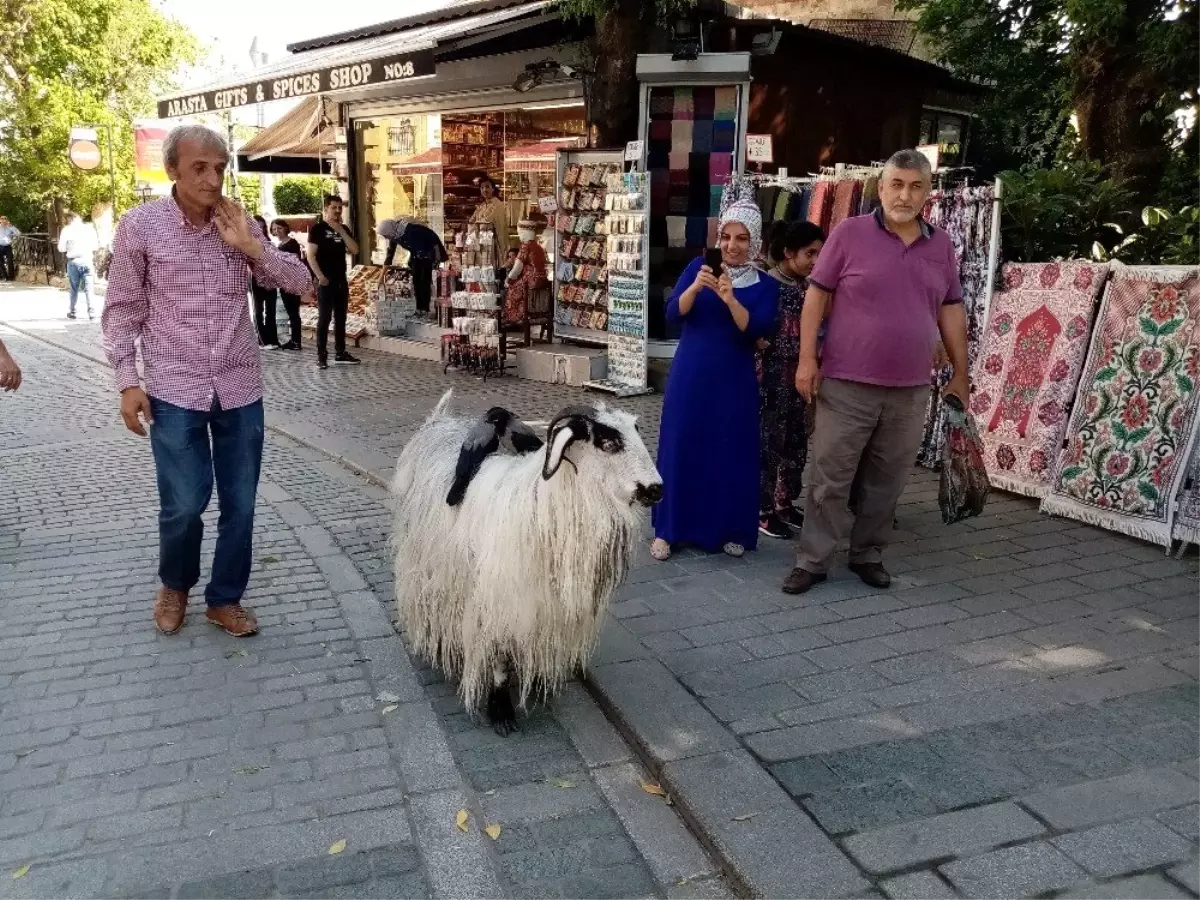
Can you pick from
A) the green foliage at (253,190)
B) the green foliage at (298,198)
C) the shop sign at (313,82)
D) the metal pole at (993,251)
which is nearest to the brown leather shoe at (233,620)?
the metal pole at (993,251)

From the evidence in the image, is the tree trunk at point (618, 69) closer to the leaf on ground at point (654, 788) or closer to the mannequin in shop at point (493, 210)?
the mannequin in shop at point (493, 210)

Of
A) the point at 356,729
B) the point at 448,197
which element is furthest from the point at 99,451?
the point at 448,197

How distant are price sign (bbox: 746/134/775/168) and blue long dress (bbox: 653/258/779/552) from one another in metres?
5.08

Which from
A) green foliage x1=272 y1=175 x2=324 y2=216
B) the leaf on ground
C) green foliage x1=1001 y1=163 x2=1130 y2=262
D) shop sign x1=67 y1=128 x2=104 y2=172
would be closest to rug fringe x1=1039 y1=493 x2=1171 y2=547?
green foliage x1=1001 y1=163 x2=1130 y2=262

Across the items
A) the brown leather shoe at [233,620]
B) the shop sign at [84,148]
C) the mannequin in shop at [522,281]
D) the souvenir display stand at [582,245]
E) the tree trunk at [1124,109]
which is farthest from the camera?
the shop sign at [84,148]

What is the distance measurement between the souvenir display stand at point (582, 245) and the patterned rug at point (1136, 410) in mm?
5551

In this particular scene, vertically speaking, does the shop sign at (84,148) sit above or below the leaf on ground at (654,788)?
above

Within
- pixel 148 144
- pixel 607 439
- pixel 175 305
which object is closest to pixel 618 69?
pixel 175 305

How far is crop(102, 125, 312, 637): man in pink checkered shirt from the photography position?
371cm

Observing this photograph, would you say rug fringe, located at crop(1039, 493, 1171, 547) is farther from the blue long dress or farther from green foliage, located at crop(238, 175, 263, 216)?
green foliage, located at crop(238, 175, 263, 216)

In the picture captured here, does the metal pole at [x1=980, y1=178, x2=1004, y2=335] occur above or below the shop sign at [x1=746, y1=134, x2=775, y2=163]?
below

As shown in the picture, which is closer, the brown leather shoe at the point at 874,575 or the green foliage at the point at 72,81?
the brown leather shoe at the point at 874,575

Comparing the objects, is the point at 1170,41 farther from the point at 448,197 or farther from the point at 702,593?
the point at 448,197

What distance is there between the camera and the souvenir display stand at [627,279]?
922 cm
